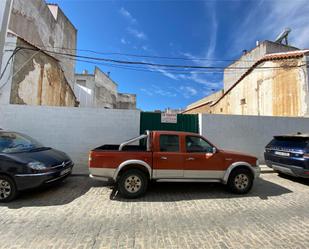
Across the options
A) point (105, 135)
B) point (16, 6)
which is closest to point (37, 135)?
point (105, 135)

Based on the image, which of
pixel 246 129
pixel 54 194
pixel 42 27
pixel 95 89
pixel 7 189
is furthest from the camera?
pixel 95 89

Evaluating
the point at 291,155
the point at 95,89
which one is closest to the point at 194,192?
the point at 291,155

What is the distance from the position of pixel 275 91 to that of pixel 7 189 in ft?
43.9

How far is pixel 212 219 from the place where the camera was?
12.6 feet

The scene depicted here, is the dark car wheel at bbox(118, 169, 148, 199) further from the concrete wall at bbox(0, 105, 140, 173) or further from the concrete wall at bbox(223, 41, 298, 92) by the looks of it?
the concrete wall at bbox(223, 41, 298, 92)

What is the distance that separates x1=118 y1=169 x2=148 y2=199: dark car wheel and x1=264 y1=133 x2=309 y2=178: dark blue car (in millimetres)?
4536

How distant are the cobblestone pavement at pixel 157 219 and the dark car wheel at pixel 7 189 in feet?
0.60

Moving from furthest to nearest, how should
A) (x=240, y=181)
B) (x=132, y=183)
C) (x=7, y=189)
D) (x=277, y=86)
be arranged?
(x=277, y=86) < (x=240, y=181) < (x=132, y=183) < (x=7, y=189)

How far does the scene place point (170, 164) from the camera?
16.9 feet

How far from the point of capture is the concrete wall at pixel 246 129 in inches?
345

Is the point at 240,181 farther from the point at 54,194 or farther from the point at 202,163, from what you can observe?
the point at 54,194

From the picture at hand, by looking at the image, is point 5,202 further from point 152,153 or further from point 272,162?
point 272,162

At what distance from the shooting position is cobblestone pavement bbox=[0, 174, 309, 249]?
3080 mm

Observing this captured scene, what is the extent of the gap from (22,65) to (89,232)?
846 cm
